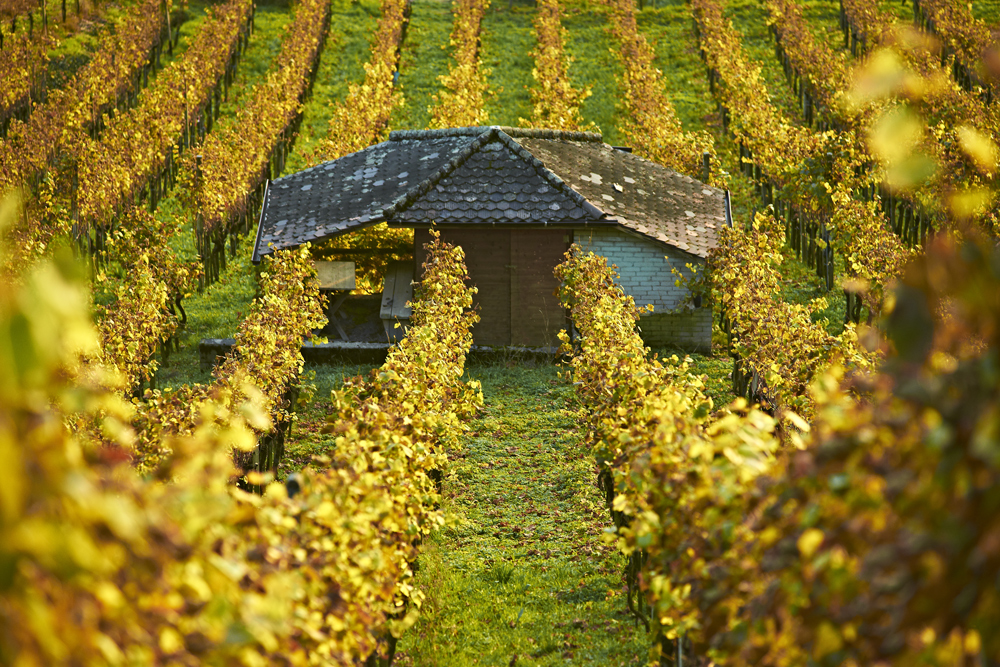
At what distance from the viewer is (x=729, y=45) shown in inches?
1336

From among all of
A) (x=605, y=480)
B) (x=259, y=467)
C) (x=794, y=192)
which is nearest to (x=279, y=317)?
(x=259, y=467)

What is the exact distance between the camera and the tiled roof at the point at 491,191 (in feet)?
49.5

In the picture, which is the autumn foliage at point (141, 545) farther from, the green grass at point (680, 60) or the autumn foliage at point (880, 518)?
the green grass at point (680, 60)

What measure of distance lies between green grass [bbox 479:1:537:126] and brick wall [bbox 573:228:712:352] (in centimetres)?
1693

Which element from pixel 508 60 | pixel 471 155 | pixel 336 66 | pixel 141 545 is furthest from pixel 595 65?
pixel 141 545

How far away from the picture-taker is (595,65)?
3675cm

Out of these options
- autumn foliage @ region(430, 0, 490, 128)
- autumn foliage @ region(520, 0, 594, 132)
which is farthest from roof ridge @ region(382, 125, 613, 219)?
autumn foliage @ region(430, 0, 490, 128)

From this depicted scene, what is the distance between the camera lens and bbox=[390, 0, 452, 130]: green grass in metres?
31.9

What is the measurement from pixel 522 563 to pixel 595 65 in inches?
1251

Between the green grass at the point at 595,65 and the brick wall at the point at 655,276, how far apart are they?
14341 millimetres

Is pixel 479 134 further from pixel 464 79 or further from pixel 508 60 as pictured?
pixel 508 60

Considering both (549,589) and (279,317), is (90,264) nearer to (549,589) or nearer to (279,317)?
(279,317)

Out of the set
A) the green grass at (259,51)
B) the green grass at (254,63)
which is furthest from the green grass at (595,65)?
A: the green grass at (259,51)

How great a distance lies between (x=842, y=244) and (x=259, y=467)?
35.8 ft
